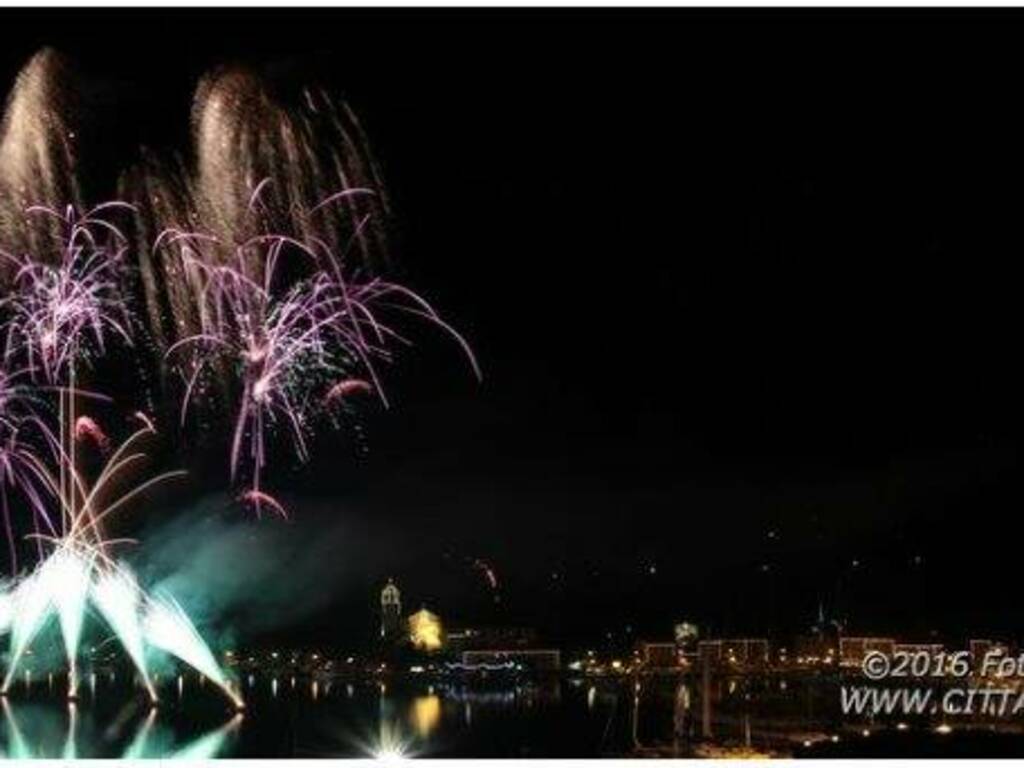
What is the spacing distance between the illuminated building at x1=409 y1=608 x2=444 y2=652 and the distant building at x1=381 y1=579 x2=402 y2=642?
21.7 inches

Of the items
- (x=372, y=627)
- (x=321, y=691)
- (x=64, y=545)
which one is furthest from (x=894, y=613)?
(x=64, y=545)

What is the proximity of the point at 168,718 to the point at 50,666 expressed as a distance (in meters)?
16.8

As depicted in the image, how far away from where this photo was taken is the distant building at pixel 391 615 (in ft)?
145

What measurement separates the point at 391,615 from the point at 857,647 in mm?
17815

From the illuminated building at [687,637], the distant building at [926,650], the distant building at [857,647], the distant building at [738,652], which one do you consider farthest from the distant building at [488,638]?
the distant building at [926,650]

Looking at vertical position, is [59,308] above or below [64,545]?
above

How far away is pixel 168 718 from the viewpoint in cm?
2741

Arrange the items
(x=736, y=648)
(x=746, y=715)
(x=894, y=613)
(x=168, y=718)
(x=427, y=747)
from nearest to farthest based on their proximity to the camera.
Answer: (x=427, y=747) → (x=746, y=715) → (x=168, y=718) → (x=894, y=613) → (x=736, y=648)

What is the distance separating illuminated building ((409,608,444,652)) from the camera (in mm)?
44344

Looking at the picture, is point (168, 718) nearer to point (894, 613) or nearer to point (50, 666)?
point (50, 666)

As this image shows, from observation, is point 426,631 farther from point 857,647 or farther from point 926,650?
point 926,650

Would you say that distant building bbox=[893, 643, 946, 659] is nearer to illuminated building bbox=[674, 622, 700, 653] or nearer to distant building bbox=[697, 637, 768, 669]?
distant building bbox=[697, 637, 768, 669]

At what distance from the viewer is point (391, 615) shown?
45.5 meters

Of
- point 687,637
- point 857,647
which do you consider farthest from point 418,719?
point 687,637
